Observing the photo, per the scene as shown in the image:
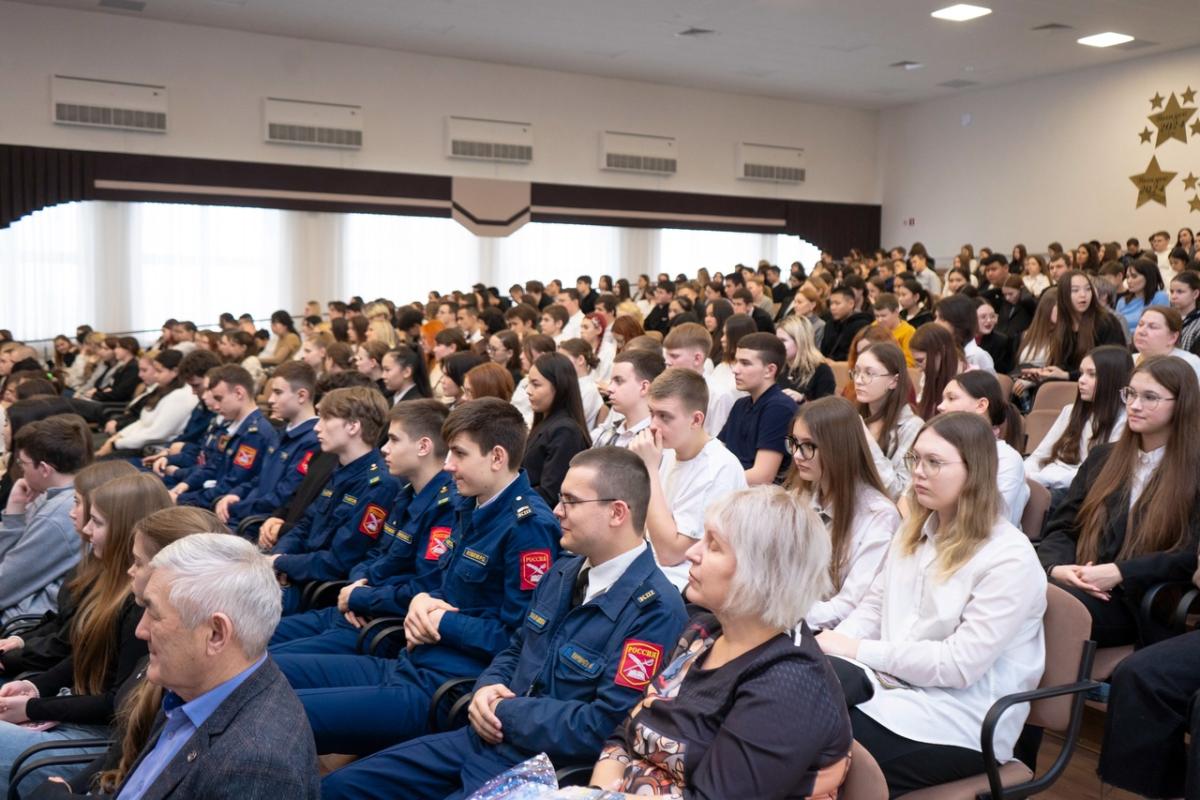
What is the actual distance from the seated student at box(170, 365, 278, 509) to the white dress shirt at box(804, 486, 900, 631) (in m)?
3.39

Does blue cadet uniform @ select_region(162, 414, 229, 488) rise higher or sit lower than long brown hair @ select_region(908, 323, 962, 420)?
lower

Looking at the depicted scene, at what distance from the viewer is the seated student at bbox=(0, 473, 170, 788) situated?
2602mm

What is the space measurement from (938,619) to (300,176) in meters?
13.8

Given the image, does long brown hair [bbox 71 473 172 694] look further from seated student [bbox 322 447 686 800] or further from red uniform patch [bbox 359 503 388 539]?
red uniform patch [bbox 359 503 388 539]

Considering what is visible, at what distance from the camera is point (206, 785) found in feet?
5.58

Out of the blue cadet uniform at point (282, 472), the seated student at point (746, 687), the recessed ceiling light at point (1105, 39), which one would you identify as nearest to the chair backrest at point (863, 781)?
the seated student at point (746, 687)

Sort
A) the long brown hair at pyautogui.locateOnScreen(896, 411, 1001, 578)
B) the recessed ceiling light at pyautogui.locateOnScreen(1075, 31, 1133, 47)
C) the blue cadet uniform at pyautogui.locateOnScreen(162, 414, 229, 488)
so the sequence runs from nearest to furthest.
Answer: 1. the long brown hair at pyautogui.locateOnScreen(896, 411, 1001, 578)
2. the blue cadet uniform at pyautogui.locateOnScreen(162, 414, 229, 488)
3. the recessed ceiling light at pyautogui.locateOnScreen(1075, 31, 1133, 47)

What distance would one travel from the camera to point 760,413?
4652 mm

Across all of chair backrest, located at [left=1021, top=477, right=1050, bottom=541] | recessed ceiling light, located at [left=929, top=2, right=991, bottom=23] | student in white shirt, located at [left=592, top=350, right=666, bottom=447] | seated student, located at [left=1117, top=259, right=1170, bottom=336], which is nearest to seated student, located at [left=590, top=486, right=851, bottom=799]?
chair backrest, located at [left=1021, top=477, right=1050, bottom=541]

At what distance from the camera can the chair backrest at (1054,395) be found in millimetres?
5543

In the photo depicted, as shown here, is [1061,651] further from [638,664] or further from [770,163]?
[770,163]

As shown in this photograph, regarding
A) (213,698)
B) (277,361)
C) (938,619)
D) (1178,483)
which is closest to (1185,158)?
(277,361)

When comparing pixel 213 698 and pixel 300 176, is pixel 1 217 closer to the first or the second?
pixel 300 176

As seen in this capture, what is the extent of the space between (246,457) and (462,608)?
9.46 ft
